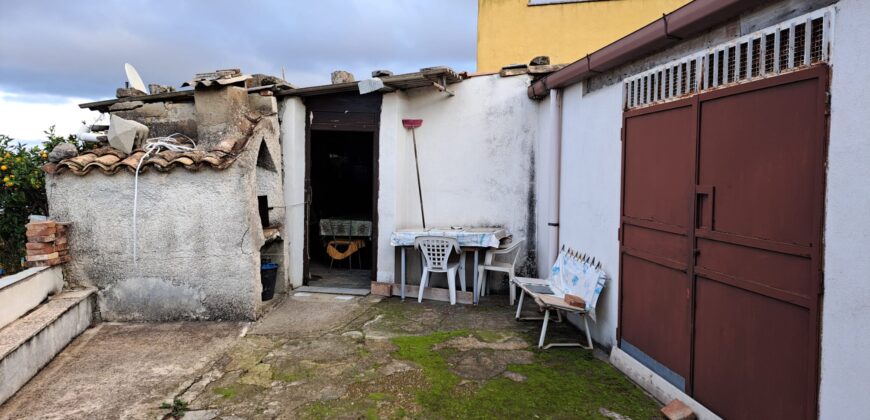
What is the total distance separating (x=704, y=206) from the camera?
11.8 ft

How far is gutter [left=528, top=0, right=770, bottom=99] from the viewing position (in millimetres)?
3256

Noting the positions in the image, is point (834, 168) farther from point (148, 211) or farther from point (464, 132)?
point (148, 211)

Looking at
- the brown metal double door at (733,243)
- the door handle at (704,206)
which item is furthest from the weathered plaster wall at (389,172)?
the door handle at (704,206)

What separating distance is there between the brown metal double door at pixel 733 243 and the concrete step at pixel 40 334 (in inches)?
205

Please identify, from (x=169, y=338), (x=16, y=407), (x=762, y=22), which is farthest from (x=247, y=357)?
(x=762, y=22)

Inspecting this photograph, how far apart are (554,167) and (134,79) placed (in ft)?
20.3

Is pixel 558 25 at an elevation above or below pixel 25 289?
above

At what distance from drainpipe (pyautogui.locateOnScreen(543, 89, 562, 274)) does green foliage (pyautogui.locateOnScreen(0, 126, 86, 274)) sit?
21.5ft

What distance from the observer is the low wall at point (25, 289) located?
15.4ft

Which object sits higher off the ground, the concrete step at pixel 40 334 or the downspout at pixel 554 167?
the downspout at pixel 554 167

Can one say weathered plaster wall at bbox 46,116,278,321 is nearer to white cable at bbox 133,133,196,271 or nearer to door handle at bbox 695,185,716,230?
white cable at bbox 133,133,196,271

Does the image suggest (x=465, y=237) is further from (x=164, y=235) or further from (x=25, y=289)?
(x=25, y=289)

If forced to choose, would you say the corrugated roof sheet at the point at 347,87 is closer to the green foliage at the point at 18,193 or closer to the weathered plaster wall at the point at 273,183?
the weathered plaster wall at the point at 273,183

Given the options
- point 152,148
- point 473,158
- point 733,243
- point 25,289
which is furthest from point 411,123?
point 733,243
